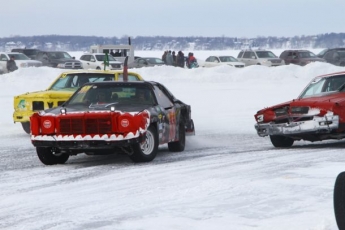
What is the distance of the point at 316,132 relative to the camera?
1305 centimetres

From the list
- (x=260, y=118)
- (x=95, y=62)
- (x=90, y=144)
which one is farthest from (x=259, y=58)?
(x=90, y=144)

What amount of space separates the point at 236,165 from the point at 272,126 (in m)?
2.55

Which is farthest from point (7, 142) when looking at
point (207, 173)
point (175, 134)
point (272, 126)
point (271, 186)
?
point (271, 186)

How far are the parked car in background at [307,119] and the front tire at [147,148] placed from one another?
245cm

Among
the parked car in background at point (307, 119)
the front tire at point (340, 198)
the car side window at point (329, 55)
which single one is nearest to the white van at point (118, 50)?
the car side window at point (329, 55)

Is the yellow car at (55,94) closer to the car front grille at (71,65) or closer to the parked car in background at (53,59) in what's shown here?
the car front grille at (71,65)

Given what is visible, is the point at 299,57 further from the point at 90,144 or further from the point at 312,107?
the point at 90,144

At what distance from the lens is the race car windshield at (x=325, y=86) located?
14.2 m

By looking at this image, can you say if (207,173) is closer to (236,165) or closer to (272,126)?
(236,165)

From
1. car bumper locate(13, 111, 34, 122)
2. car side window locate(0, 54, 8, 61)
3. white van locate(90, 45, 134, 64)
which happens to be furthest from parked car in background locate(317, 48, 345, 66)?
car bumper locate(13, 111, 34, 122)

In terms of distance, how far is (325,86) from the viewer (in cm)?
1445

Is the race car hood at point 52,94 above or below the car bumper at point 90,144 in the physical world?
above

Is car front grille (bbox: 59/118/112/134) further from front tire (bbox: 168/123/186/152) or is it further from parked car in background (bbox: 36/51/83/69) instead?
parked car in background (bbox: 36/51/83/69)

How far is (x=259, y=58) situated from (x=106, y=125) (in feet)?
Result: 140
